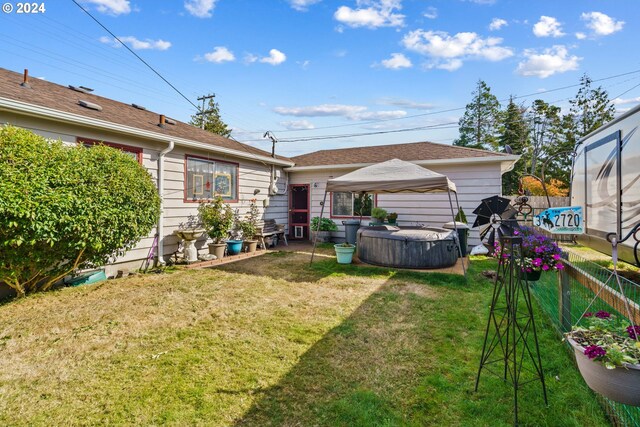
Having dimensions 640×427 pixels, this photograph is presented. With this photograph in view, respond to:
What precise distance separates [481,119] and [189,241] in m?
29.3

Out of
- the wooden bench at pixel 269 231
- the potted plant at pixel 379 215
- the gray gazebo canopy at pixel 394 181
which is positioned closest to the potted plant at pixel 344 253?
the gray gazebo canopy at pixel 394 181

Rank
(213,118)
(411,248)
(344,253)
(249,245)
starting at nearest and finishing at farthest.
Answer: (411,248) → (344,253) → (249,245) → (213,118)

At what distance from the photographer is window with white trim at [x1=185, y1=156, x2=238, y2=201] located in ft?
24.3

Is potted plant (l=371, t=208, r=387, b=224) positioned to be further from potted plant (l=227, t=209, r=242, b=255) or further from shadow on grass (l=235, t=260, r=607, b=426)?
shadow on grass (l=235, t=260, r=607, b=426)

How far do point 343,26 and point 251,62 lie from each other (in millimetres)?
3782

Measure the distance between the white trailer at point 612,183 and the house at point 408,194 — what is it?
3425 millimetres

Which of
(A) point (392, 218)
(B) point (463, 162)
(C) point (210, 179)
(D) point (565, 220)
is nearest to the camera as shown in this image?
(D) point (565, 220)

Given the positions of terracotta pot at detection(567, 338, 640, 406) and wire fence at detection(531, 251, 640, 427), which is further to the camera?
wire fence at detection(531, 251, 640, 427)

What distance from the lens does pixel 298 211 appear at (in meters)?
11.3

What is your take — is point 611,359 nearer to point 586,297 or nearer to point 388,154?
point 586,297

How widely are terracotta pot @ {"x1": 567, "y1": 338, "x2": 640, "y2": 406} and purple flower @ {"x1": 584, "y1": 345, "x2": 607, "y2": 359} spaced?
0.04 meters

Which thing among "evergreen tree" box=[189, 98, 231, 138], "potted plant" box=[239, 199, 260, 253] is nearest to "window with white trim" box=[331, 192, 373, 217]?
"potted plant" box=[239, 199, 260, 253]

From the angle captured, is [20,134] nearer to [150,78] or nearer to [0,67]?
[0,67]

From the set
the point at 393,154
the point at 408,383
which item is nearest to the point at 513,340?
the point at 408,383
